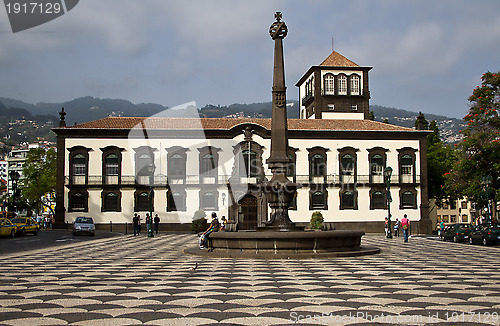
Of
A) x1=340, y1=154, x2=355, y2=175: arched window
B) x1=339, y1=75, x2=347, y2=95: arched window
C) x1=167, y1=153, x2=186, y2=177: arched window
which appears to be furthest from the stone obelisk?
x1=339, y1=75, x2=347, y2=95: arched window

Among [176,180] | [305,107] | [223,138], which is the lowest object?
[176,180]

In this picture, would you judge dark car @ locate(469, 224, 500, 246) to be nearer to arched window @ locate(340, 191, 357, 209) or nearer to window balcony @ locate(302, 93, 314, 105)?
arched window @ locate(340, 191, 357, 209)

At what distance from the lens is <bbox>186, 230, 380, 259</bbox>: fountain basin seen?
16.1 meters

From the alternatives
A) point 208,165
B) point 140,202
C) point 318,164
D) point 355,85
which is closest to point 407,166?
point 318,164

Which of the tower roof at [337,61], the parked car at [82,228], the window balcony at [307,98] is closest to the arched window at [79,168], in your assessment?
the parked car at [82,228]

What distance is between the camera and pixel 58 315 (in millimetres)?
6738

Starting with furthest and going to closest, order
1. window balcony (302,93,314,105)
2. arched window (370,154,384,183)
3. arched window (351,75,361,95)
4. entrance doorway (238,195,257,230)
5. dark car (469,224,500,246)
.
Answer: window balcony (302,93,314,105)
arched window (351,75,361,95)
arched window (370,154,384,183)
entrance doorway (238,195,257,230)
dark car (469,224,500,246)

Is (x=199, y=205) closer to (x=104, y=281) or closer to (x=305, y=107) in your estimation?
(x=305, y=107)

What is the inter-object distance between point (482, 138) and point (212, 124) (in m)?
23.4

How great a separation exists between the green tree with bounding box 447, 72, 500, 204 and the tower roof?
21899mm

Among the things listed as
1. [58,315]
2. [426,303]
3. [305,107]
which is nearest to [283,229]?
[426,303]

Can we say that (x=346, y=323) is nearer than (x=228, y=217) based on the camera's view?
Yes

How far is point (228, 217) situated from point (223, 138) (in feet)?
22.6

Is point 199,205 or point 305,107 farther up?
point 305,107
